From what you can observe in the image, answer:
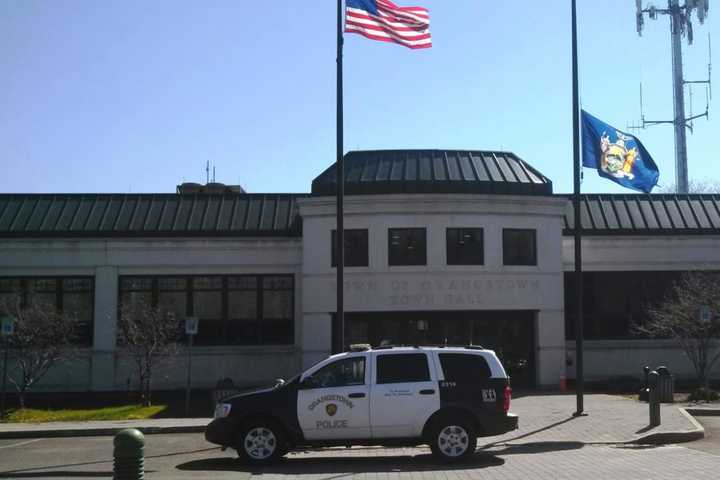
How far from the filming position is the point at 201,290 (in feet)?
97.1

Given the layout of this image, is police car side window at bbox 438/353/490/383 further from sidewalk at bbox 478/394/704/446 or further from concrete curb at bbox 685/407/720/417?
concrete curb at bbox 685/407/720/417

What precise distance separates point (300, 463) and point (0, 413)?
41.8ft

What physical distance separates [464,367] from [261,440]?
3505mm

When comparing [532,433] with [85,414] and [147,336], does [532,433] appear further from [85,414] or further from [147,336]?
[147,336]

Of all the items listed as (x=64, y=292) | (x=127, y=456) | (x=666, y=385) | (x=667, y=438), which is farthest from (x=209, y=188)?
(x=127, y=456)

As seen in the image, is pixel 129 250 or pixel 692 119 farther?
pixel 692 119

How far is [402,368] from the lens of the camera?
1415 cm

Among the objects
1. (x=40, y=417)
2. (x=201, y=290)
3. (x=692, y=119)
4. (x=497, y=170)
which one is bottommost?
Answer: (x=40, y=417)

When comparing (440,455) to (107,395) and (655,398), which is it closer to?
(655,398)

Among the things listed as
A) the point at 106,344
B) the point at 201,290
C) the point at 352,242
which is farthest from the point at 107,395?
the point at 352,242

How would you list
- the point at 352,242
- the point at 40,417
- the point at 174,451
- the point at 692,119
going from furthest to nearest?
the point at 692,119
the point at 352,242
the point at 40,417
the point at 174,451

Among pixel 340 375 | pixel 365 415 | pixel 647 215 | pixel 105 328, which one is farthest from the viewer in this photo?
pixel 647 215

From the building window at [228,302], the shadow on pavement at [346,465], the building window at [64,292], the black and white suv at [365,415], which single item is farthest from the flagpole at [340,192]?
the building window at [64,292]

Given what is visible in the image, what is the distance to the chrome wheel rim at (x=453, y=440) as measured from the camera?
1378cm
